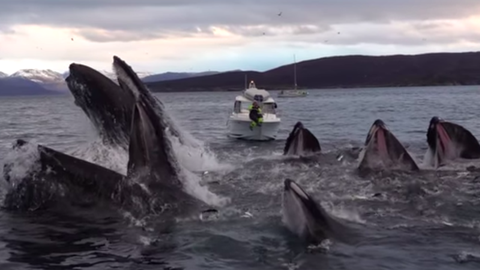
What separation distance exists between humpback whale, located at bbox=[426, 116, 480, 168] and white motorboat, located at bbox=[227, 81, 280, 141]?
16.0 meters

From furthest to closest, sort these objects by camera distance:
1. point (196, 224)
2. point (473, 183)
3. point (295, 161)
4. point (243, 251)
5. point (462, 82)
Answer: point (462, 82) → point (295, 161) → point (473, 183) → point (196, 224) → point (243, 251)

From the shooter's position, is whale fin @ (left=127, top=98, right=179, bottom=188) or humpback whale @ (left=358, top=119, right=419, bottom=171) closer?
whale fin @ (left=127, top=98, right=179, bottom=188)

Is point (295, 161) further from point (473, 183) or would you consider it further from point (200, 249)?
point (200, 249)

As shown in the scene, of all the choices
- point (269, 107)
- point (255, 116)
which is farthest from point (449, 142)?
point (269, 107)

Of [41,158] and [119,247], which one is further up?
[41,158]

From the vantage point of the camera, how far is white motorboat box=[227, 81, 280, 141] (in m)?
33.9

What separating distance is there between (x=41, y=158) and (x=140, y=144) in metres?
1.78

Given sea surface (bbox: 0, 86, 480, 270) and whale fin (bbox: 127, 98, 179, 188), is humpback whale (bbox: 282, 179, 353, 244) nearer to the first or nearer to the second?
sea surface (bbox: 0, 86, 480, 270)

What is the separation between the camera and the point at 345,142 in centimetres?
3134

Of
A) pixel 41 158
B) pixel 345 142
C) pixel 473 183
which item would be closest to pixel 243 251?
pixel 41 158

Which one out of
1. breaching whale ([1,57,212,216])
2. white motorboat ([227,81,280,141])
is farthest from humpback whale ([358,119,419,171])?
white motorboat ([227,81,280,141])

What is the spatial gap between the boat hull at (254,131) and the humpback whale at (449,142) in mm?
15896

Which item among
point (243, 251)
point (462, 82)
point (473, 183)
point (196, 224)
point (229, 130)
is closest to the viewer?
point (243, 251)

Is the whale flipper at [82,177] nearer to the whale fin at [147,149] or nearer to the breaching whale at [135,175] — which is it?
the breaching whale at [135,175]
